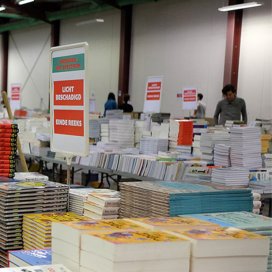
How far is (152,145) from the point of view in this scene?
7.66 m

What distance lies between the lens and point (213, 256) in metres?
1.61

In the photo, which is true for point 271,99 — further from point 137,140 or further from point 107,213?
point 107,213

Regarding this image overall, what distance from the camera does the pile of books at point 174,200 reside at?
2.21m

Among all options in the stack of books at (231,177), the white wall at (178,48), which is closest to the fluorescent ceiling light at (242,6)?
the white wall at (178,48)

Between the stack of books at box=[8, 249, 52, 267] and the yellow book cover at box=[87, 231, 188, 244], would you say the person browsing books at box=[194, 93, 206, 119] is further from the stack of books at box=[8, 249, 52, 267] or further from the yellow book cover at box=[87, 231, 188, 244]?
the yellow book cover at box=[87, 231, 188, 244]

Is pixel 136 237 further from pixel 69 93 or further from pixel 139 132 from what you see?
pixel 139 132

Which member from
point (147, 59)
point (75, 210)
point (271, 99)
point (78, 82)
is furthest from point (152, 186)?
point (147, 59)

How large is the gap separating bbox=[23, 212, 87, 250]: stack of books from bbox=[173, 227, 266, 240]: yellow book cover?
32.9 inches

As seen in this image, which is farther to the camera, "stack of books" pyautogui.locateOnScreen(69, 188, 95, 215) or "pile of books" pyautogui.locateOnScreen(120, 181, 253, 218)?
"stack of books" pyautogui.locateOnScreen(69, 188, 95, 215)

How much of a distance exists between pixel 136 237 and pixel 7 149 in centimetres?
188

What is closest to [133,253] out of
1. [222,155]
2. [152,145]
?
[222,155]

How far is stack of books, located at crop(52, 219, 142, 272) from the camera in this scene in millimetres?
1663

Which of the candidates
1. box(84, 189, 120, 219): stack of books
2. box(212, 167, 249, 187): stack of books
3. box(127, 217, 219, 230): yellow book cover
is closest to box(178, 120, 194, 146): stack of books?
box(212, 167, 249, 187): stack of books

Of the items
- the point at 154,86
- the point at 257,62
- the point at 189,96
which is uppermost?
the point at 257,62
